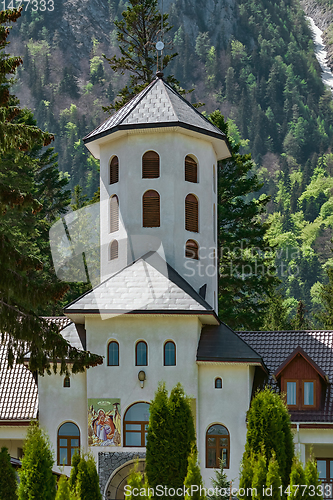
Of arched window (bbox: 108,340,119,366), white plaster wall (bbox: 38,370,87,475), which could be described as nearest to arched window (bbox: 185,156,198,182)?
arched window (bbox: 108,340,119,366)

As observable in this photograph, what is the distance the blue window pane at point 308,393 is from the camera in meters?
28.3

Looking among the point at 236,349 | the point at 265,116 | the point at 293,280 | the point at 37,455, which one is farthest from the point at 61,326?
A: the point at 265,116

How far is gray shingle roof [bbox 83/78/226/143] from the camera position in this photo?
30719mm

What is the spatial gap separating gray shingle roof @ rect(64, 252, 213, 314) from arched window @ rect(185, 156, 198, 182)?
390cm

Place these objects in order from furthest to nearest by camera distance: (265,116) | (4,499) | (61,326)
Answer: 1. (265,116)
2. (61,326)
3. (4,499)

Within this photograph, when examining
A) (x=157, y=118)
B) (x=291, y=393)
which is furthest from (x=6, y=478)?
(x=157, y=118)

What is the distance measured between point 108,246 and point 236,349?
6.52 metres

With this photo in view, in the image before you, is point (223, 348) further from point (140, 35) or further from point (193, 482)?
point (140, 35)

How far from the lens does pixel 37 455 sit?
20906 millimetres

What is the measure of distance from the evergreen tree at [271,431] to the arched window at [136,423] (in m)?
3.98

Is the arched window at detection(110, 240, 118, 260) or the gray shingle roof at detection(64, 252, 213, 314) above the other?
the arched window at detection(110, 240, 118, 260)

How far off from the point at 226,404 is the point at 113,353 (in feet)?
12.5

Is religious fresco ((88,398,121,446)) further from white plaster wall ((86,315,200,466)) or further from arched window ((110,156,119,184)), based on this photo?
arched window ((110,156,119,184))

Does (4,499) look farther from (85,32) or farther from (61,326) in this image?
(85,32)
